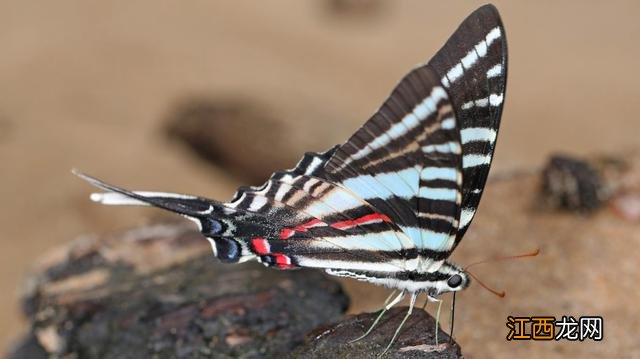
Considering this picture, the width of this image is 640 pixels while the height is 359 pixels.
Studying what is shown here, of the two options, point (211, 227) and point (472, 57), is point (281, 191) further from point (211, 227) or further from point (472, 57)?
point (472, 57)

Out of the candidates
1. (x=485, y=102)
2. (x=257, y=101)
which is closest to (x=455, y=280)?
(x=485, y=102)

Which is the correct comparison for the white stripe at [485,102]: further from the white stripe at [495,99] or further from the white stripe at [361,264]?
the white stripe at [361,264]

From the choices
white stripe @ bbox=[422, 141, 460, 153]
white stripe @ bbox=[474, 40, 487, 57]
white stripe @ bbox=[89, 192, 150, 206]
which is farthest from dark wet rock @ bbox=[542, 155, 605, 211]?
white stripe @ bbox=[89, 192, 150, 206]

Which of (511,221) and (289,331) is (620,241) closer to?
(511,221)

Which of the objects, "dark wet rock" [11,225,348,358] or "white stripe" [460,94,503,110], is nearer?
"white stripe" [460,94,503,110]

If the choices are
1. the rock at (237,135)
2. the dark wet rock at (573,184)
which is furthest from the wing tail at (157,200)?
the rock at (237,135)

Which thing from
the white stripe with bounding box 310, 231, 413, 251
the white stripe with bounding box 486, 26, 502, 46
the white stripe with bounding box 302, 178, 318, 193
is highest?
the white stripe with bounding box 486, 26, 502, 46

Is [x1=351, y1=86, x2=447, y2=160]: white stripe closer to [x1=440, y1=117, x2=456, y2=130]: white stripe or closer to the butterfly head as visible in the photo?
[x1=440, y1=117, x2=456, y2=130]: white stripe
